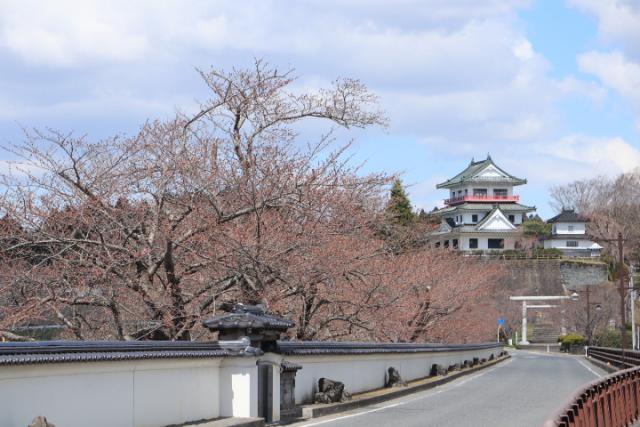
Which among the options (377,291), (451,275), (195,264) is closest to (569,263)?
(451,275)

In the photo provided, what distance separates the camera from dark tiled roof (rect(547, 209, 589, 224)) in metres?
122

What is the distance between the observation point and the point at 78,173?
16734 millimetres

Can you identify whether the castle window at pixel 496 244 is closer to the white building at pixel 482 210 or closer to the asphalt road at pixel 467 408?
the white building at pixel 482 210

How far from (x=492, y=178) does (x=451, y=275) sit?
85.6 metres

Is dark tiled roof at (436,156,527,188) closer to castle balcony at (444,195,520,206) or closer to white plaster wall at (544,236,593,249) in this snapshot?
castle balcony at (444,195,520,206)

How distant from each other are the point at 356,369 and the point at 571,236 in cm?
10849

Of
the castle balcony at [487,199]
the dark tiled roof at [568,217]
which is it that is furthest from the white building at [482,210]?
the dark tiled roof at [568,217]

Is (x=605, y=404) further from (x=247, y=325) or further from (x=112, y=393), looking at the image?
(x=112, y=393)

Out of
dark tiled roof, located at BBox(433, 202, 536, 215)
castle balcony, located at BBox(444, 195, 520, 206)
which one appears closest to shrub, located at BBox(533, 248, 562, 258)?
dark tiled roof, located at BBox(433, 202, 536, 215)

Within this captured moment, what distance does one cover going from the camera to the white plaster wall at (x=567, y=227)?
402 feet

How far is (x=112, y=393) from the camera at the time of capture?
11.5 meters

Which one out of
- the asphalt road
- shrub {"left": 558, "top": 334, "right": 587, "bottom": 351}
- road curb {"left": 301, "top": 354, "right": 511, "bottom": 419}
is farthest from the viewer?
shrub {"left": 558, "top": 334, "right": 587, "bottom": 351}

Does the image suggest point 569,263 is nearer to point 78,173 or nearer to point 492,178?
point 492,178

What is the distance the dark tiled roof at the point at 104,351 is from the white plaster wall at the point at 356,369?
9.42 feet
